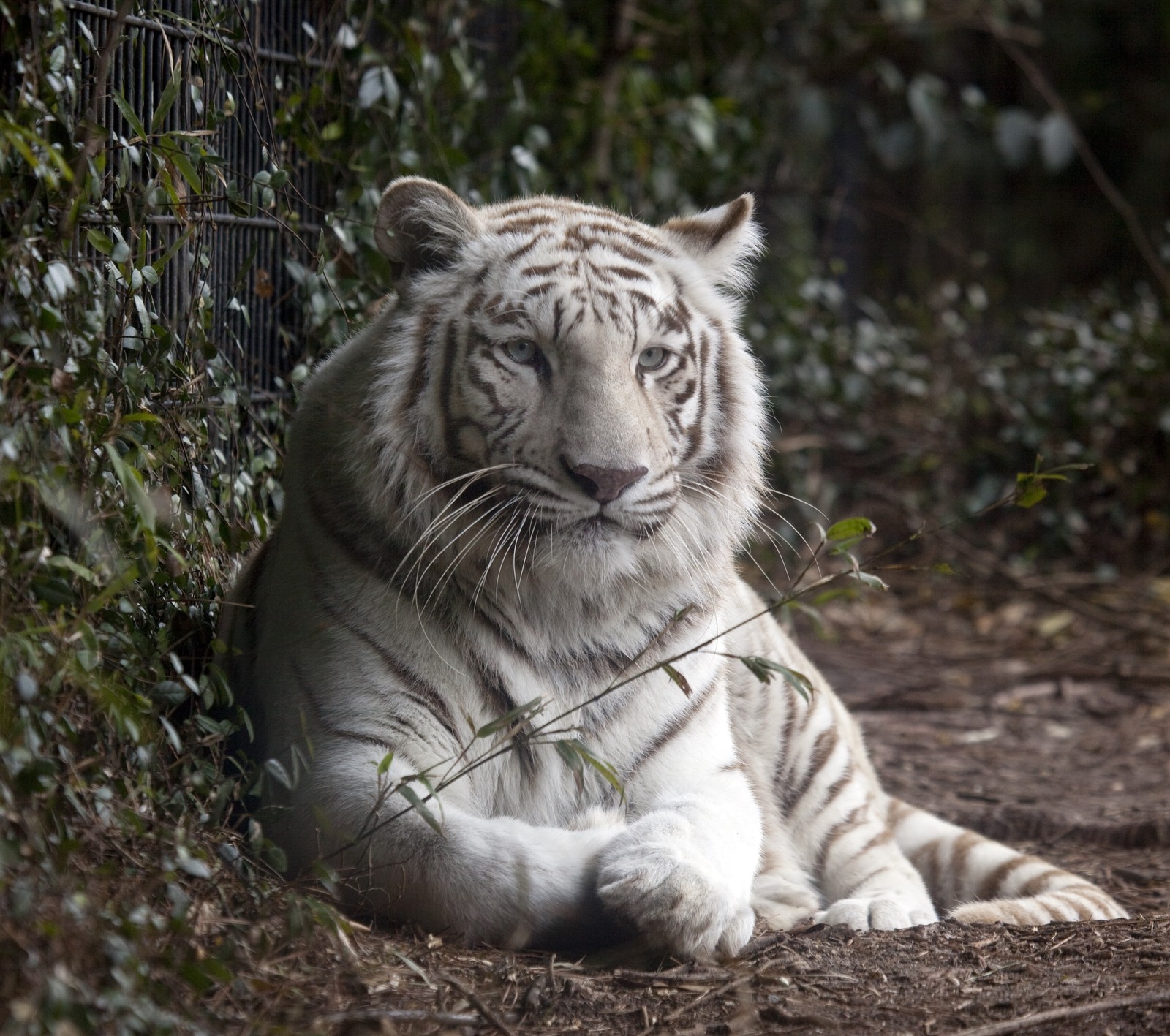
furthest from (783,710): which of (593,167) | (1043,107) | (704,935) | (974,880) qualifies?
(1043,107)

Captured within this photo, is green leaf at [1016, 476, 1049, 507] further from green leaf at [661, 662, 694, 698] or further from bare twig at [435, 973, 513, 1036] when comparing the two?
bare twig at [435, 973, 513, 1036]

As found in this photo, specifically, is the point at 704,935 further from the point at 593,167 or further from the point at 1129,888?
the point at 593,167

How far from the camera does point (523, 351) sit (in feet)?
7.99

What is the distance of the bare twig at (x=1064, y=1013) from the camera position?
191 cm

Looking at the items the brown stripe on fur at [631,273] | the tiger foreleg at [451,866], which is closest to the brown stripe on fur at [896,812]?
the tiger foreleg at [451,866]

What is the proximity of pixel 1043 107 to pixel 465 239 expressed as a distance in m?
8.68

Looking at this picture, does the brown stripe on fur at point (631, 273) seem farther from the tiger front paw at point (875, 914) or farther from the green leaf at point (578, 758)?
the tiger front paw at point (875, 914)

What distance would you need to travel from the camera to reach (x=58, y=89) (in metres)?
2.00

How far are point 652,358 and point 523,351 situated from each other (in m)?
0.26

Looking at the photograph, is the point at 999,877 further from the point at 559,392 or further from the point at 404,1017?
the point at 404,1017

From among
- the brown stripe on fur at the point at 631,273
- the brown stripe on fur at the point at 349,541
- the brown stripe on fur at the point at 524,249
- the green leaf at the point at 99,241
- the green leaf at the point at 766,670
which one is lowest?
the green leaf at the point at 766,670

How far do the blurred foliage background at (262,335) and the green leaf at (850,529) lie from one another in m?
1.07

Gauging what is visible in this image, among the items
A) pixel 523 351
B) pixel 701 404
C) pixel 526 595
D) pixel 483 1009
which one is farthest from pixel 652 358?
pixel 483 1009

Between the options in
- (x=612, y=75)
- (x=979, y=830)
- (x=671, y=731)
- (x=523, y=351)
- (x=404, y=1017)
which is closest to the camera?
(x=404, y=1017)
